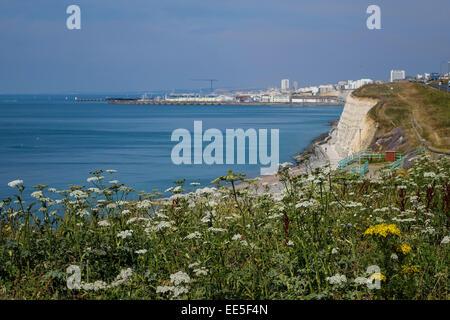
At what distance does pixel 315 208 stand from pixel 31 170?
56.9m

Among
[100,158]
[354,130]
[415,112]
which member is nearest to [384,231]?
[415,112]

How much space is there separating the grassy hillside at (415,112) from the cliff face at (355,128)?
1.24 m

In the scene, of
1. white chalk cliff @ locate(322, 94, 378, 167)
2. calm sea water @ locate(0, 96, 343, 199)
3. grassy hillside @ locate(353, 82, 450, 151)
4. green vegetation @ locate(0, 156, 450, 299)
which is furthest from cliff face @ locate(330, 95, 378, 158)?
green vegetation @ locate(0, 156, 450, 299)

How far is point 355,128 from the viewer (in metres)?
69.4

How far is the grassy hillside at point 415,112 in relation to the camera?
40.5 metres

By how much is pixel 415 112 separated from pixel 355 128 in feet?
63.0

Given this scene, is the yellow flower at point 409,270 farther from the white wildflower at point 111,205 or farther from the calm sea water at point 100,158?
the calm sea water at point 100,158

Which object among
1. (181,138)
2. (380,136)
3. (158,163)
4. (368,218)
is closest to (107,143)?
(181,138)

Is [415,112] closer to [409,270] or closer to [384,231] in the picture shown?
[409,270]

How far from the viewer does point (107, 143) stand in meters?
90.8

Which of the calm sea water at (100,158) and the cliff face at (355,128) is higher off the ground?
the cliff face at (355,128)

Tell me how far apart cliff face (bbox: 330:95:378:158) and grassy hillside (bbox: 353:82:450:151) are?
4.07 feet

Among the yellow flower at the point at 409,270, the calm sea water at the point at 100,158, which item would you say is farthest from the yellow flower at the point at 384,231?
the calm sea water at the point at 100,158
